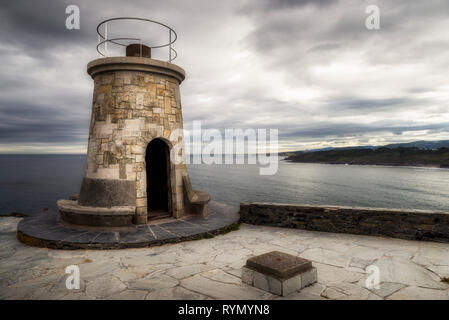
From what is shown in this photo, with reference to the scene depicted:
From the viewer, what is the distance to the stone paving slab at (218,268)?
13.0ft

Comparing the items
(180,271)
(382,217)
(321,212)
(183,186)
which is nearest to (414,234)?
(382,217)

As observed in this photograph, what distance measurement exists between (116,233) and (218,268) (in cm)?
320

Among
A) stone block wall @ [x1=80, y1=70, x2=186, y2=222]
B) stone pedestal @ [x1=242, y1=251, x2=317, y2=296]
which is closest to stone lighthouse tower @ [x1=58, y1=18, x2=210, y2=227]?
stone block wall @ [x1=80, y1=70, x2=186, y2=222]

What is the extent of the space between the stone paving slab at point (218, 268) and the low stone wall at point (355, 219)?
292 mm

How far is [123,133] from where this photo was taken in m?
7.55

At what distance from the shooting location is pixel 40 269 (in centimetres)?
498

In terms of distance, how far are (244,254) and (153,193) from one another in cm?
625

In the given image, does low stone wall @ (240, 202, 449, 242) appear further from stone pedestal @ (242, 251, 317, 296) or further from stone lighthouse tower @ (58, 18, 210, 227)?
stone pedestal @ (242, 251, 317, 296)

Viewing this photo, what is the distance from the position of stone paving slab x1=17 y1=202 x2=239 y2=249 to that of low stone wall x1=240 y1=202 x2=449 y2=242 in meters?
0.96

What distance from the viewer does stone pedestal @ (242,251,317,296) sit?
3.84m

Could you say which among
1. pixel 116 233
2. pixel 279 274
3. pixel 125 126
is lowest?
pixel 116 233
